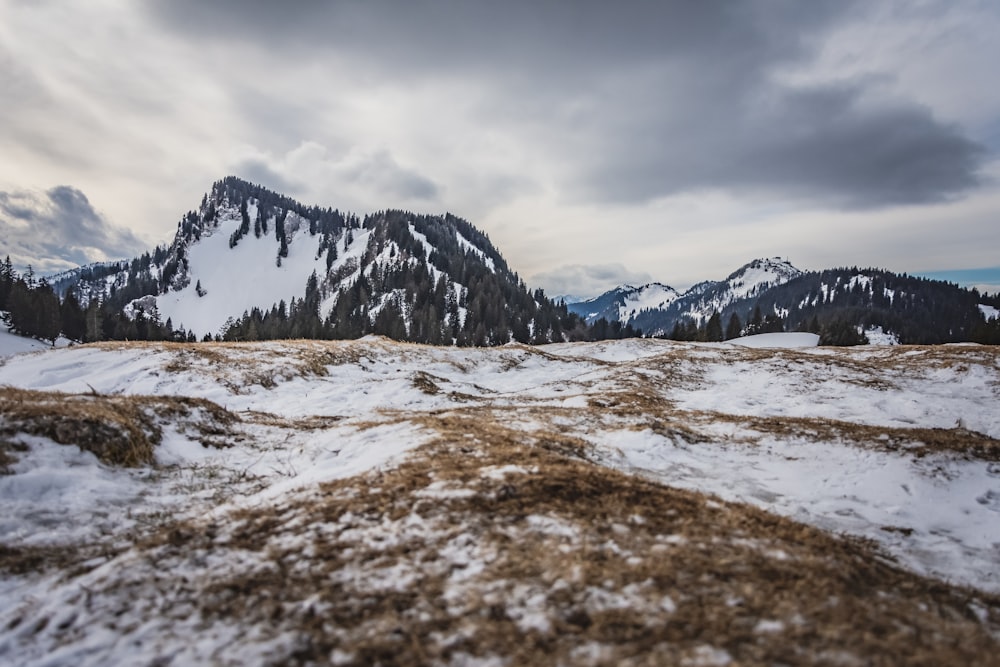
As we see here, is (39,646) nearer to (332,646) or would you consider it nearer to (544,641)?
(332,646)

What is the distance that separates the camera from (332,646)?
372cm

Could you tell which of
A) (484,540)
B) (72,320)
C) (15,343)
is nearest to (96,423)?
(484,540)

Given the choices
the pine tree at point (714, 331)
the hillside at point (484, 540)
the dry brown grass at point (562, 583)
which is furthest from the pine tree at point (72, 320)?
the pine tree at point (714, 331)

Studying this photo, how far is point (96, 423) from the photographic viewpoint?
965 centimetres

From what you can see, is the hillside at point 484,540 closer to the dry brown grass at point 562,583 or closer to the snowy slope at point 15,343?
the dry brown grass at point 562,583

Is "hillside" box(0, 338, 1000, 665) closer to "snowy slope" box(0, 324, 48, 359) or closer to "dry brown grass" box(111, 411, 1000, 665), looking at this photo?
"dry brown grass" box(111, 411, 1000, 665)

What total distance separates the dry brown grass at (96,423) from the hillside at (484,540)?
6cm

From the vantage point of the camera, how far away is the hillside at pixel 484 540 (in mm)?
3801

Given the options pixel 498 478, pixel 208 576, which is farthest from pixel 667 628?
pixel 208 576

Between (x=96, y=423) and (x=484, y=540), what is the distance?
31.1 feet

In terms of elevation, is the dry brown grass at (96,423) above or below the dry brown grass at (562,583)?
above

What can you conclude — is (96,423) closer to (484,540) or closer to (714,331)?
(484,540)

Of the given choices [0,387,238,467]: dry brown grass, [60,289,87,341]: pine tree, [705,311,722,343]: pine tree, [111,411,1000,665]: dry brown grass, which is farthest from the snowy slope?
[705,311,722,343]: pine tree

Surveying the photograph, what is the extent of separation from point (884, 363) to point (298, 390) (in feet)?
117
